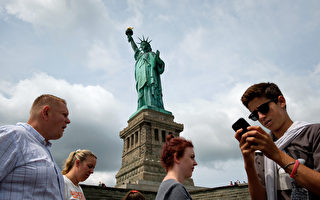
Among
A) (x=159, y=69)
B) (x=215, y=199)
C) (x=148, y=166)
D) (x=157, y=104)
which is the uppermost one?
(x=159, y=69)

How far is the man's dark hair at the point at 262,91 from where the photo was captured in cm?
235

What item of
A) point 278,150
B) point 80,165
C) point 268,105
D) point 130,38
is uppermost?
point 130,38

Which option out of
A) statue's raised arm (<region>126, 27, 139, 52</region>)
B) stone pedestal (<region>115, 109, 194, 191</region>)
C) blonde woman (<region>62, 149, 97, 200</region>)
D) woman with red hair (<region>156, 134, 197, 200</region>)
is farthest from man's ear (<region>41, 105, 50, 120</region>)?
statue's raised arm (<region>126, 27, 139, 52</region>)

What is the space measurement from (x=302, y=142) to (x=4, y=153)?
8.17ft

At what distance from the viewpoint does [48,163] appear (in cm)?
239

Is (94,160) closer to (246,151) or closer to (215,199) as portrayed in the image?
(246,151)

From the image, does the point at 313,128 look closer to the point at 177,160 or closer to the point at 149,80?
the point at 177,160

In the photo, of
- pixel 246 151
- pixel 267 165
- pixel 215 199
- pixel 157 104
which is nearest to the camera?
pixel 246 151

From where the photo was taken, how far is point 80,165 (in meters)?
4.11

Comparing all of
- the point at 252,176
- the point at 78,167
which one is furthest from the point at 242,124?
the point at 78,167

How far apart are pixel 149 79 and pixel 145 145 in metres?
8.95

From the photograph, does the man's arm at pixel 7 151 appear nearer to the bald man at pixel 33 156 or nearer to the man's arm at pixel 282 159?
the bald man at pixel 33 156

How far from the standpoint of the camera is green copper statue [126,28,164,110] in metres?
32.1

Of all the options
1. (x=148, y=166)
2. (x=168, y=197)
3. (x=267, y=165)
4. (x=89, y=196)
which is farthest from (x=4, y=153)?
(x=148, y=166)
